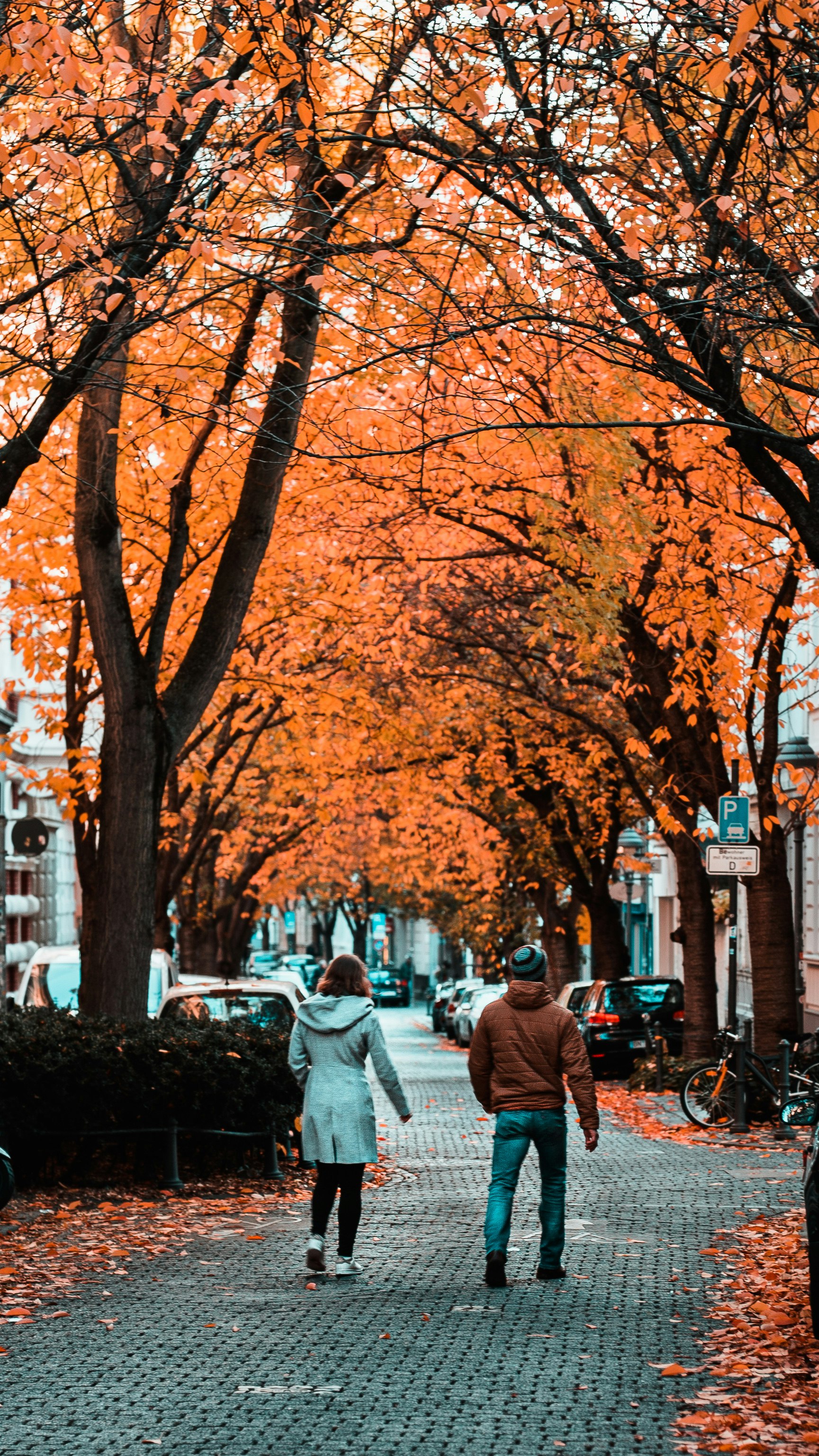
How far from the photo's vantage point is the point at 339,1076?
378 inches

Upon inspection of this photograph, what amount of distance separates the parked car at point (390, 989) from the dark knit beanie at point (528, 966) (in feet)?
240

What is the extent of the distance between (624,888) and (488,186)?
139 ft

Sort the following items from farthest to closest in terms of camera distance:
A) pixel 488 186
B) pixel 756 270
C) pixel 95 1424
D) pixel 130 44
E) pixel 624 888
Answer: pixel 624 888 < pixel 130 44 < pixel 488 186 < pixel 756 270 < pixel 95 1424

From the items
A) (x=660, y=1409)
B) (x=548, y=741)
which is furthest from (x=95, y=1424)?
(x=548, y=741)

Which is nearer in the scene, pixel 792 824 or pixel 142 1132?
pixel 142 1132

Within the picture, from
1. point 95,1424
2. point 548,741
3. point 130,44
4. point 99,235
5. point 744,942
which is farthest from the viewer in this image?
point 744,942

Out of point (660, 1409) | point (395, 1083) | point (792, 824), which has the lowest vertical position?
point (660, 1409)

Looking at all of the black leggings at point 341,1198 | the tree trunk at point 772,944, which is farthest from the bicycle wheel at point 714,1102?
the black leggings at point 341,1198

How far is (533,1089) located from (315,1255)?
1.45 metres

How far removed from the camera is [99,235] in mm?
10367

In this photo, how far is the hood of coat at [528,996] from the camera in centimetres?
953

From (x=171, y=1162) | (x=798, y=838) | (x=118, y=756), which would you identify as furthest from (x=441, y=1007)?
(x=171, y=1162)

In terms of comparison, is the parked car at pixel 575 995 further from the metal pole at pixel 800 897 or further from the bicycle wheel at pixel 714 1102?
the bicycle wheel at pixel 714 1102

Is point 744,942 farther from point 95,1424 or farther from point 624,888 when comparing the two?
point 95,1424
